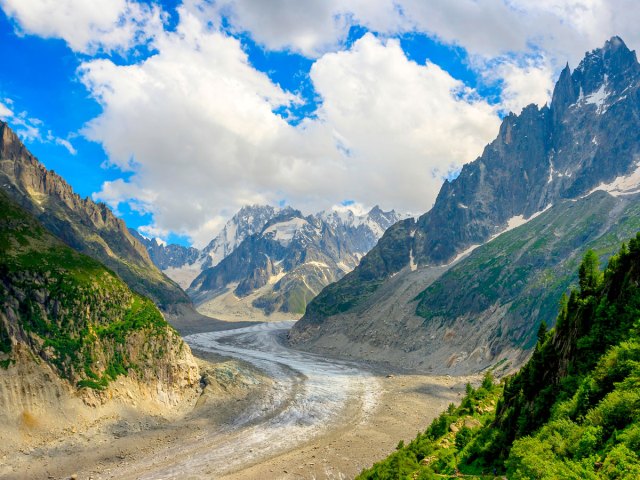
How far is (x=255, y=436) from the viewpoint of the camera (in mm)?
78500

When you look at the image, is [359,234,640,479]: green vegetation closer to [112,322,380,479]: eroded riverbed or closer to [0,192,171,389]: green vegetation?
[112,322,380,479]: eroded riverbed

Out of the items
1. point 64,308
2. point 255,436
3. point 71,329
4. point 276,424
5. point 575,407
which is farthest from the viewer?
point 276,424

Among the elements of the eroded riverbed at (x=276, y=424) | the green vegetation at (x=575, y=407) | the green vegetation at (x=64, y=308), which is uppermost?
the green vegetation at (x=64, y=308)

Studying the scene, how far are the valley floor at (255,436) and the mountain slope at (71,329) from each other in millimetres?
8306

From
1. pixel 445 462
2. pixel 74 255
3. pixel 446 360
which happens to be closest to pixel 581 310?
pixel 445 462

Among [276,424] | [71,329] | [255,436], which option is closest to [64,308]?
[71,329]

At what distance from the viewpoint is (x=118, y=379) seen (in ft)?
271

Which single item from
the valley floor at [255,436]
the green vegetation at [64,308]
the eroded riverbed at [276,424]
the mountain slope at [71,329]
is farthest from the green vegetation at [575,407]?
the green vegetation at [64,308]

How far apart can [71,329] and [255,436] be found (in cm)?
3681

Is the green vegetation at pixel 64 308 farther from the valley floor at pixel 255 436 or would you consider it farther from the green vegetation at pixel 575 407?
the green vegetation at pixel 575 407

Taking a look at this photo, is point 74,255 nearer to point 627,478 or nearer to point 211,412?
point 211,412

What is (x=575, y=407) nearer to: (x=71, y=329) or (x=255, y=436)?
(x=255, y=436)

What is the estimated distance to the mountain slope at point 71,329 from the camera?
72.6 metres

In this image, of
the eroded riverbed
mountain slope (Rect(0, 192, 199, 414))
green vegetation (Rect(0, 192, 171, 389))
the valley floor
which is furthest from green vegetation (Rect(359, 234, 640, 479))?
green vegetation (Rect(0, 192, 171, 389))
